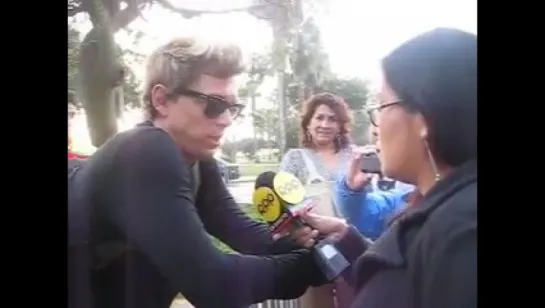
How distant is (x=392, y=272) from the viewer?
1457mm

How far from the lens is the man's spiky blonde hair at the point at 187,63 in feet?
4.89

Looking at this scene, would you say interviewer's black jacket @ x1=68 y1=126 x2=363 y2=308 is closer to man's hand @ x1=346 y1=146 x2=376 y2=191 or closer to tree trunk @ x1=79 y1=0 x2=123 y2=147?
tree trunk @ x1=79 y1=0 x2=123 y2=147

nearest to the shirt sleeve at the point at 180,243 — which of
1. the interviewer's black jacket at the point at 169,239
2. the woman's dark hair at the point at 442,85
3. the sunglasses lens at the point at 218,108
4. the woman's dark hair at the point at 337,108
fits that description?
the interviewer's black jacket at the point at 169,239

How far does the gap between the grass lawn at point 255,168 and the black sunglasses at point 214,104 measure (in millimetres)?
110

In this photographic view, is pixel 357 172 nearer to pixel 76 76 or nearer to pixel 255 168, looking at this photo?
pixel 255 168

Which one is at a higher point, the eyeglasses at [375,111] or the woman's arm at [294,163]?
the eyeglasses at [375,111]

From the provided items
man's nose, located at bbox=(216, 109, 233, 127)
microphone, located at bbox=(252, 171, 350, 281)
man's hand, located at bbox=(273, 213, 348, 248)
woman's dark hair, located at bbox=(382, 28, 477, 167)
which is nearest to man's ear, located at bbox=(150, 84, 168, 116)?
man's nose, located at bbox=(216, 109, 233, 127)

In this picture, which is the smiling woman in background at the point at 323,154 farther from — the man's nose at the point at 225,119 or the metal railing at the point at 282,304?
the man's nose at the point at 225,119

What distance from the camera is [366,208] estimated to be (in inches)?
57.8

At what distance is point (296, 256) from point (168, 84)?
46 centimetres

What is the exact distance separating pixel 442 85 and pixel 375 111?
15cm

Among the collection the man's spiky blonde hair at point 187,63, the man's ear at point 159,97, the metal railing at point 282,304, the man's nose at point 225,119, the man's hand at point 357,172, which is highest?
the man's spiky blonde hair at point 187,63
